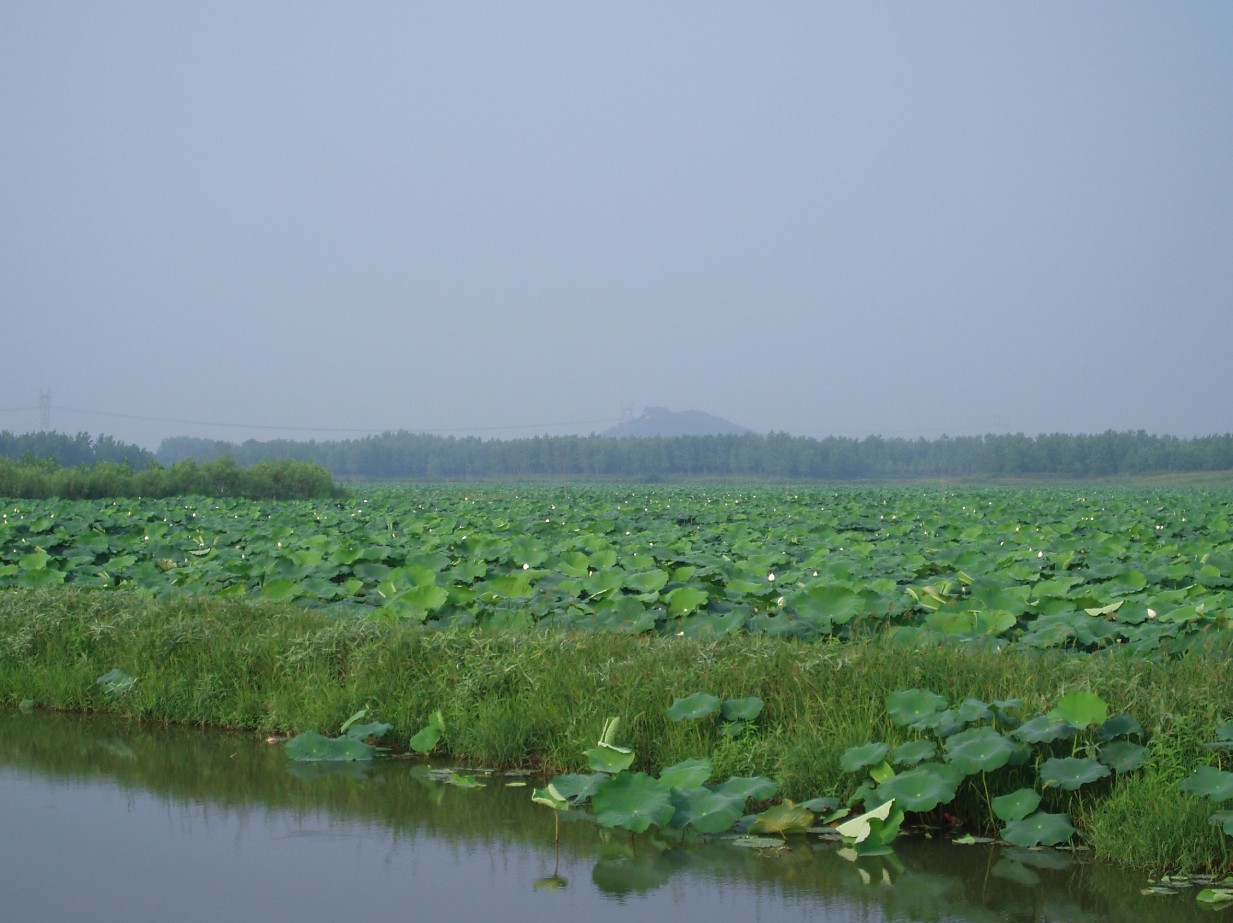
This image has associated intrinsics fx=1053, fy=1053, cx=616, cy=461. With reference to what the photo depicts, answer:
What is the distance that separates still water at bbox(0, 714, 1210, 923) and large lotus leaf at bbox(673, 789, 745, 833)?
0.15 meters

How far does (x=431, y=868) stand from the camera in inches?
152

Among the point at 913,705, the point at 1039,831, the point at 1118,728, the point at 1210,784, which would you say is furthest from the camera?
the point at 913,705

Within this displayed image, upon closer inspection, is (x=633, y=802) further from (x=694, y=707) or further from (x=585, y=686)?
(x=585, y=686)

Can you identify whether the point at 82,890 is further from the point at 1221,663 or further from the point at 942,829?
the point at 1221,663

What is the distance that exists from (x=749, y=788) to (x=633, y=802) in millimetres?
463

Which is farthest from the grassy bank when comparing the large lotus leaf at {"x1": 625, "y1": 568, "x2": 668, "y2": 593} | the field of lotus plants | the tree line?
the tree line

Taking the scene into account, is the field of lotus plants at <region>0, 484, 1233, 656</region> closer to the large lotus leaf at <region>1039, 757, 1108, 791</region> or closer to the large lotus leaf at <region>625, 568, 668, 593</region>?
the large lotus leaf at <region>625, 568, 668, 593</region>

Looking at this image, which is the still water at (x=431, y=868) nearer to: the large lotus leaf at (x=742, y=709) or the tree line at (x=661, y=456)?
the large lotus leaf at (x=742, y=709)

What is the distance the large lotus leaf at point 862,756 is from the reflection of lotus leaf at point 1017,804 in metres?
0.43

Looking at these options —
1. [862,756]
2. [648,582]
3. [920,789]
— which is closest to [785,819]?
[862,756]

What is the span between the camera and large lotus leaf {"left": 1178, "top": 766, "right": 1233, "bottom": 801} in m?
3.50

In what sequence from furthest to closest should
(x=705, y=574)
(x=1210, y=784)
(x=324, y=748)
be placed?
(x=705, y=574)
(x=324, y=748)
(x=1210, y=784)

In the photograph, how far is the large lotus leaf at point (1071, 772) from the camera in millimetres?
3754

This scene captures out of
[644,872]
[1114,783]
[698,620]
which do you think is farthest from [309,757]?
[1114,783]
